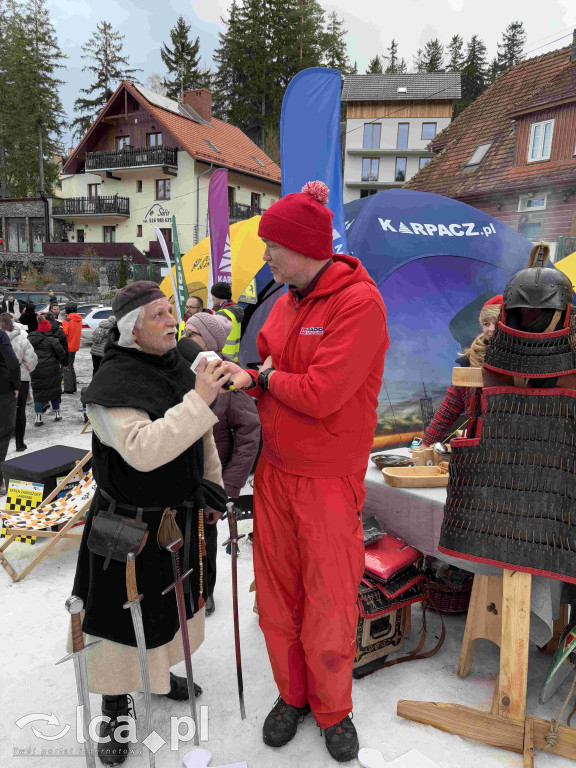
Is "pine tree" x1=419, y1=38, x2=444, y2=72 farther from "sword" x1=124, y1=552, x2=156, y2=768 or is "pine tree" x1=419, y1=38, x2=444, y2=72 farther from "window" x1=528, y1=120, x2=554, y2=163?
"sword" x1=124, y1=552, x2=156, y2=768

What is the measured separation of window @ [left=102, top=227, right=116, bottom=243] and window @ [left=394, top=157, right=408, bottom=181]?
55.3ft

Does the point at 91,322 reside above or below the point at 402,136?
below

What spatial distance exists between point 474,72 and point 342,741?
155 feet

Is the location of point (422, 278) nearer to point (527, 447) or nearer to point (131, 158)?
point (527, 447)

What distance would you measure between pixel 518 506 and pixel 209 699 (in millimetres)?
1710

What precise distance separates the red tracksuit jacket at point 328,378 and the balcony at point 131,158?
25.8 metres

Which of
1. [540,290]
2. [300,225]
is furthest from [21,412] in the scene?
[540,290]

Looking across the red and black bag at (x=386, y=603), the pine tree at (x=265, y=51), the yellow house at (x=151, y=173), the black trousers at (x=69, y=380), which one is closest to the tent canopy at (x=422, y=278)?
the red and black bag at (x=386, y=603)

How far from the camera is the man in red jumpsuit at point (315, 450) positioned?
191 cm

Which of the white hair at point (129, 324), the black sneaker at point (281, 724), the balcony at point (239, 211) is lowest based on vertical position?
the black sneaker at point (281, 724)

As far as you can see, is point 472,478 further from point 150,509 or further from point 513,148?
point 513,148

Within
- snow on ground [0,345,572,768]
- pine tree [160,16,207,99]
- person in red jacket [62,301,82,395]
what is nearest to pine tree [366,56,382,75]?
pine tree [160,16,207,99]

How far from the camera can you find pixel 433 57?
4253 cm

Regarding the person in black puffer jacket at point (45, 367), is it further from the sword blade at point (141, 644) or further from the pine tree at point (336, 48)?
the pine tree at point (336, 48)
